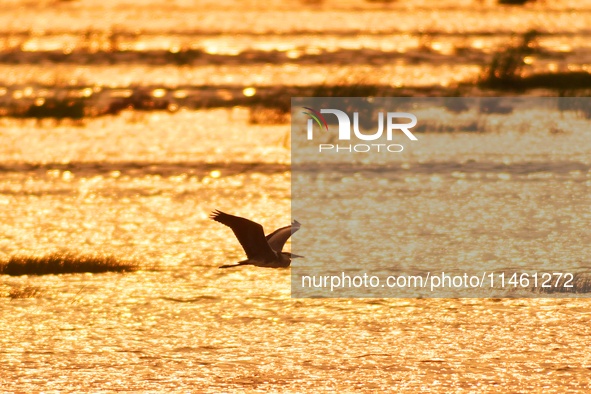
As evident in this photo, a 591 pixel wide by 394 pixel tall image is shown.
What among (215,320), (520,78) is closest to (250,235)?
(215,320)

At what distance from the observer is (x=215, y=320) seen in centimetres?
508

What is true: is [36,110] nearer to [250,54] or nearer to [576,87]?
[250,54]

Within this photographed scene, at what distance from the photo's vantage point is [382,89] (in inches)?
396

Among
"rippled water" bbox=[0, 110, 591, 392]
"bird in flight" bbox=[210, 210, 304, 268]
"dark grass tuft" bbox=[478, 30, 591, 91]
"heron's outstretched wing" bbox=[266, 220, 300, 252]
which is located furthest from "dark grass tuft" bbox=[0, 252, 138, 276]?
"dark grass tuft" bbox=[478, 30, 591, 91]

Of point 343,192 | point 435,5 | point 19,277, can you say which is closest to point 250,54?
→ point 435,5

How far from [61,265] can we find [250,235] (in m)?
0.96

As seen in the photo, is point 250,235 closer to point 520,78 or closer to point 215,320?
point 215,320

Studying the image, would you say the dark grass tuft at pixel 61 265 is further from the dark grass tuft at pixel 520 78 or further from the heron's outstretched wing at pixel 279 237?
the dark grass tuft at pixel 520 78

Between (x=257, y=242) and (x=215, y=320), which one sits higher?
(x=257, y=242)

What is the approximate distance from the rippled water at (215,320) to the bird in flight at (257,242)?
9 centimetres

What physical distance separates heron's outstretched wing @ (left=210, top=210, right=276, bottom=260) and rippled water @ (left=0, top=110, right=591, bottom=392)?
0.48 feet

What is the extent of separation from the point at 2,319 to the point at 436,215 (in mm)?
2390

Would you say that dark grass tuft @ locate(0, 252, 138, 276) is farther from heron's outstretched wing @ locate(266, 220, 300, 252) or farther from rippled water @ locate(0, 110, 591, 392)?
heron's outstretched wing @ locate(266, 220, 300, 252)

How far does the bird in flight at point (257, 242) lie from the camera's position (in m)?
5.30
